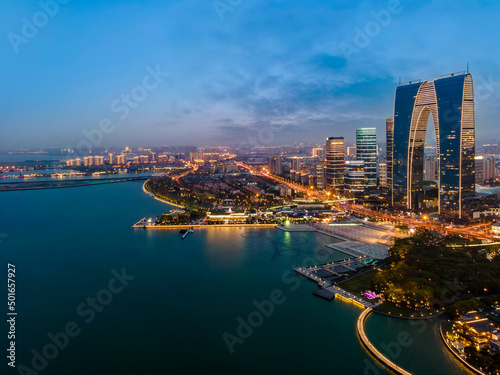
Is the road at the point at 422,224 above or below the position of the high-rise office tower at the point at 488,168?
below

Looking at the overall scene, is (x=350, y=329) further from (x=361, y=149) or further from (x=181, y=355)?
(x=361, y=149)

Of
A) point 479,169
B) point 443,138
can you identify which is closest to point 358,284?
point 443,138

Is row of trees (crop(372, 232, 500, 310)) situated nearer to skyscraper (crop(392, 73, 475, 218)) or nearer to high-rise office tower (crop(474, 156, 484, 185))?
skyscraper (crop(392, 73, 475, 218))

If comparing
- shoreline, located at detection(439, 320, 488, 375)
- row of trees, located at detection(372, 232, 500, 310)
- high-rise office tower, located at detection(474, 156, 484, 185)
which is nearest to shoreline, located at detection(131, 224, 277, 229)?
row of trees, located at detection(372, 232, 500, 310)

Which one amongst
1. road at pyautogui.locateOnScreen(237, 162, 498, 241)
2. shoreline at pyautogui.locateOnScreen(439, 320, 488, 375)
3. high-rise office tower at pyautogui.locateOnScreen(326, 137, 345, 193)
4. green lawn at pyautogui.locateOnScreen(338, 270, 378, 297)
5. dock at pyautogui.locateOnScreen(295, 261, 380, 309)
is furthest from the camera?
high-rise office tower at pyautogui.locateOnScreen(326, 137, 345, 193)

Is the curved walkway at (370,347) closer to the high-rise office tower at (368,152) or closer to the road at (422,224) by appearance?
the road at (422,224)

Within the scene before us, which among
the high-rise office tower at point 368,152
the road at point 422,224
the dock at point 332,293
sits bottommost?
the dock at point 332,293

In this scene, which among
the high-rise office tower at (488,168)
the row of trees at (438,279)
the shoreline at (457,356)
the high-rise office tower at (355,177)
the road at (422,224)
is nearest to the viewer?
the shoreline at (457,356)

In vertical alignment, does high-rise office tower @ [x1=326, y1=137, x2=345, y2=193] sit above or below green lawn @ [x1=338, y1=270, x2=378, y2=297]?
above

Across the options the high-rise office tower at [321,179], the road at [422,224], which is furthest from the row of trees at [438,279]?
the high-rise office tower at [321,179]
